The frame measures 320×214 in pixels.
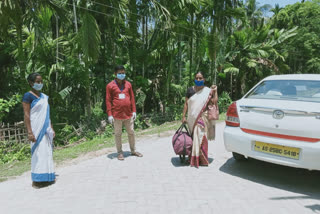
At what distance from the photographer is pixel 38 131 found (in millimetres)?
4156

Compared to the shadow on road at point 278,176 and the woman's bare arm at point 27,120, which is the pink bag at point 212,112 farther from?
the woman's bare arm at point 27,120

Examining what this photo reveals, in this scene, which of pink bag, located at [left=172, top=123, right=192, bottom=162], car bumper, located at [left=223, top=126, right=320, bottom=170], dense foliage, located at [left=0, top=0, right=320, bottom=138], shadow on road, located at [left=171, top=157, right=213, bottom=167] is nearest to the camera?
car bumper, located at [left=223, top=126, right=320, bottom=170]

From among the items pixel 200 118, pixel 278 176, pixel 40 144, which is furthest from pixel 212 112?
pixel 40 144

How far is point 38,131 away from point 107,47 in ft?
29.2

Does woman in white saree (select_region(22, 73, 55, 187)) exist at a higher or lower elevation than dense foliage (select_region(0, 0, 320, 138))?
lower

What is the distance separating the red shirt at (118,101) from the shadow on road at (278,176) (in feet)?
6.84

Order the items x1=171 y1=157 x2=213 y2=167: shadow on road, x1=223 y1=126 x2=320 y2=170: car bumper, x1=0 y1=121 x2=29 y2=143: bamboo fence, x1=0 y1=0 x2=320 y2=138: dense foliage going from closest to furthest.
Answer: x1=223 y1=126 x2=320 y2=170: car bumper
x1=171 y1=157 x2=213 y2=167: shadow on road
x1=0 y1=121 x2=29 y2=143: bamboo fence
x1=0 y1=0 x2=320 y2=138: dense foliage

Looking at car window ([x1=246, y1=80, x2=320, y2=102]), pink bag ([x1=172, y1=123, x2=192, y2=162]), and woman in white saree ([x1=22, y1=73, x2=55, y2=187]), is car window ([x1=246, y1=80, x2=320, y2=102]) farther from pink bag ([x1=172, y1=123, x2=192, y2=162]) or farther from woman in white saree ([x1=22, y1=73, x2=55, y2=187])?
woman in white saree ([x1=22, y1=73, x2=55, y2=187])

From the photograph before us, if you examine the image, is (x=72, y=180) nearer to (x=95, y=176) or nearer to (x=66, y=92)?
(x=95, y=176)

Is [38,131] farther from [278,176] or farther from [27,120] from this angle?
[278,176]

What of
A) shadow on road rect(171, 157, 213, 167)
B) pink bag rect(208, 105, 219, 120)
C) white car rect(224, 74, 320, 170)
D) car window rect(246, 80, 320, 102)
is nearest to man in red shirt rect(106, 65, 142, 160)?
shadow on road rect(171, 157, 213, 167)

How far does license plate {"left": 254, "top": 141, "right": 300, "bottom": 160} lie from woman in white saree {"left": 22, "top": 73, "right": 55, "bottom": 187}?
124 inches

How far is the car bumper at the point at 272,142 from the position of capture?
3.73 metres

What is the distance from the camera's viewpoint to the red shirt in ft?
17.7
